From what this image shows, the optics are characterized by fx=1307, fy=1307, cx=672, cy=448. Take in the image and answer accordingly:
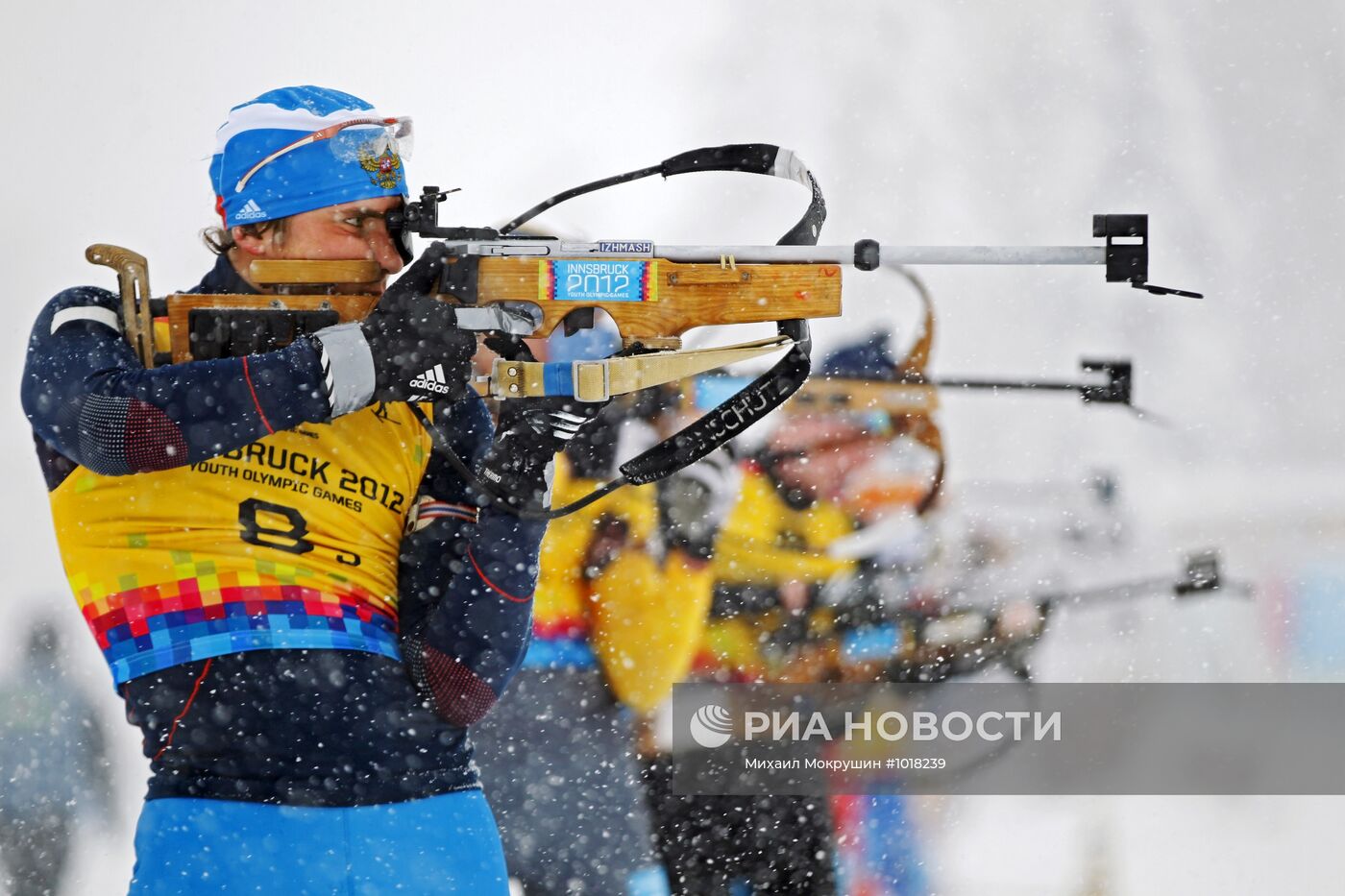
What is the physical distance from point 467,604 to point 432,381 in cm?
30

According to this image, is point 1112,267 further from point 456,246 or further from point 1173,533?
point 1173,533

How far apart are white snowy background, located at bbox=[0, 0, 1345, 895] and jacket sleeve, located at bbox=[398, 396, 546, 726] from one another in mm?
2015

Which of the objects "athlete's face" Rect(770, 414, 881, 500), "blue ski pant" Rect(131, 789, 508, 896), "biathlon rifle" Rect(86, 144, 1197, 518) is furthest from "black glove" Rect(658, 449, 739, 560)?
"blue ski pant" Rect(131, 789, 508, 896)

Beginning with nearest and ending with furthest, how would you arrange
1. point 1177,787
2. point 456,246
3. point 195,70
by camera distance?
point 456,246 → point 195,70 → point 1177,787

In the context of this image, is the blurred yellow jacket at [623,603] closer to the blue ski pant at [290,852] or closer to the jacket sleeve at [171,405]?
the blue ski pant at [290,852]

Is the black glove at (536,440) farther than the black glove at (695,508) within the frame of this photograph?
No

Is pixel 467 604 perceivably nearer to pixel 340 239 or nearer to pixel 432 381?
pixel 432 381

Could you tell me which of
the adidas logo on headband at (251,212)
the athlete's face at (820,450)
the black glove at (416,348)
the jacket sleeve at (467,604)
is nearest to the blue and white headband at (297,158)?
the adidas logo on headband at (251,212)

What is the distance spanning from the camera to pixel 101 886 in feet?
11.7

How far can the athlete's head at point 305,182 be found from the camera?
170cm

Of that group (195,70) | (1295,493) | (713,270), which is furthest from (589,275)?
(1295,493)

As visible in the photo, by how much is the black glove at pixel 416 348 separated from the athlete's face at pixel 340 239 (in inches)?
5.4

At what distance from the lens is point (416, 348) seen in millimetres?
1538

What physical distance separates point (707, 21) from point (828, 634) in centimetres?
178
